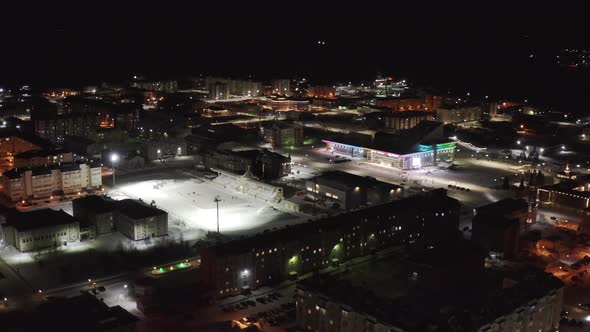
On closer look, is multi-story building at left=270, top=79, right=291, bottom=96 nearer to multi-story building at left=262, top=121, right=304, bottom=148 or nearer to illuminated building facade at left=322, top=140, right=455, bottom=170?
multi-story building at left=262, top=121, right=304, bottom=148

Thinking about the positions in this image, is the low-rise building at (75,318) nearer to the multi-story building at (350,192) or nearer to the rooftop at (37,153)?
the multi-story building at (350,192)

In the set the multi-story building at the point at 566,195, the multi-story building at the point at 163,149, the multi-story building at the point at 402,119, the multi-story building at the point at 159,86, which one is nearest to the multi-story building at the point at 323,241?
the multi-story building at the point at 566,195

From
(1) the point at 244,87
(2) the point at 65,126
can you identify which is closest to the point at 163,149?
(2) the point at 65,126

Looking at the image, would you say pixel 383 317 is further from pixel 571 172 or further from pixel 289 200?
pixel 571 172

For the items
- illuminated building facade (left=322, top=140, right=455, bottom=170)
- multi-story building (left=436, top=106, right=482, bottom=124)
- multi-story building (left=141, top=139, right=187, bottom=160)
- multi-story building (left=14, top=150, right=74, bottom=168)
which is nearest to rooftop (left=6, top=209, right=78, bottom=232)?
multi-story building (left=14, top=150, right=74, bottom=168)

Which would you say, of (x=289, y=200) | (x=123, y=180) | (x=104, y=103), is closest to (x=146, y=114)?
(x=104, y=103)

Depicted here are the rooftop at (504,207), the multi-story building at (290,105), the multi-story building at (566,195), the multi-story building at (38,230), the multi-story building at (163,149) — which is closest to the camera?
the multi-story building at (38,230)
